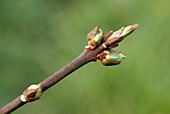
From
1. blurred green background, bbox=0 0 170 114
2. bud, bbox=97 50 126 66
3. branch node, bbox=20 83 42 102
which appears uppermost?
blurred green background, bbox=0 0 170 114

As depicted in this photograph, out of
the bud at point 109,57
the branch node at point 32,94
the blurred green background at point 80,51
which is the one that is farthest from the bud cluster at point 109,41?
the blurred green background at point 80,51

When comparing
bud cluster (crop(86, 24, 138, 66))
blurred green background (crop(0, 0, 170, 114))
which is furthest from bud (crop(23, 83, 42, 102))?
blurred green background (crop(0, 0, 170, 114))

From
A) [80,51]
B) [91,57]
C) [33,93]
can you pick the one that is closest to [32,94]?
[33,93]

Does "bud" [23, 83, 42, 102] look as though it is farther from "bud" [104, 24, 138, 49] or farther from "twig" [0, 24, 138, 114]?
"bud" [104, 24, 138, 49]

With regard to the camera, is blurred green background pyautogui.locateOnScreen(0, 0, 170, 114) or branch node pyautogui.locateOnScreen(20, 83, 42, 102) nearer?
branch node pyautogui.locateOnScreen(20, 83, 42, 102)

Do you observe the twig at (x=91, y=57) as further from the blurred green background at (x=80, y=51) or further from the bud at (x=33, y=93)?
the blurred green background at (x=80, y=51)

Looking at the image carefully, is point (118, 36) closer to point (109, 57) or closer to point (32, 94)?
point (109, 57)
